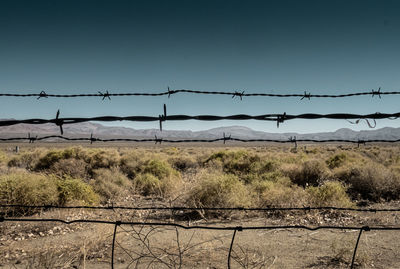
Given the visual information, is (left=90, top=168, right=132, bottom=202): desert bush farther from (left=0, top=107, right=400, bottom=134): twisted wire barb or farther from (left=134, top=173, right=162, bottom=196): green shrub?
(left=0, top=107, right=400, bottom=134): twisted wire barb

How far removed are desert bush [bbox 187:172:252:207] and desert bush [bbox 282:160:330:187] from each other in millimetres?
5671

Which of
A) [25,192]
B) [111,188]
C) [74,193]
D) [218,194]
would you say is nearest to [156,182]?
[111,188]

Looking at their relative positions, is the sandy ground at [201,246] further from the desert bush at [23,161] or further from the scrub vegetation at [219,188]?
the desert bush at [23,161]

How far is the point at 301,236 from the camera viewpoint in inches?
238


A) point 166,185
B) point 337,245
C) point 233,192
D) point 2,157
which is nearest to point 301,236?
point 337,245

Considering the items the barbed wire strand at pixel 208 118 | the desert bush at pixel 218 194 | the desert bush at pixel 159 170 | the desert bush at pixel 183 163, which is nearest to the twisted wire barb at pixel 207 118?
the barbed wire strand at pixel 208 118

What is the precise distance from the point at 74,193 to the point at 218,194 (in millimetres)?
4352

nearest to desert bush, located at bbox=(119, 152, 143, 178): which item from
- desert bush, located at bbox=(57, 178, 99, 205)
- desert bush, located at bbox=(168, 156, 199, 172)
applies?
desert bush, located at bbox=(168, 156, 199, 172)

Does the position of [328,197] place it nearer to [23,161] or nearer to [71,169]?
[71,169]

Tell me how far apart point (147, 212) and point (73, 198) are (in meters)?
2.28

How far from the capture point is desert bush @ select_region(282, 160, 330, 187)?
43.7ft

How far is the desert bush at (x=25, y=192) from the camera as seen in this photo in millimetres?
7846

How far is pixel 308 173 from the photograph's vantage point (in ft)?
44.5

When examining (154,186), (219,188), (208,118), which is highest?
(208,118)
